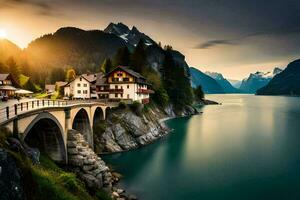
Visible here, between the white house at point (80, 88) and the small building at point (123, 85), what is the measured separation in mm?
9898

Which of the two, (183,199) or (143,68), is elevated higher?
(143,68)

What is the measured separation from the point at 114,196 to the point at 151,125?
1601 inches

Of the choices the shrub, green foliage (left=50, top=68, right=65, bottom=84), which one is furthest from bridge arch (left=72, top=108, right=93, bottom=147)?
green foliage (left=50, top=68, right=65, bottom=84)

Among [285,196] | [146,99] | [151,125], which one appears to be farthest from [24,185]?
[146,99]

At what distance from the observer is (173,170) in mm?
43688

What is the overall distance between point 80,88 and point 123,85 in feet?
65.1

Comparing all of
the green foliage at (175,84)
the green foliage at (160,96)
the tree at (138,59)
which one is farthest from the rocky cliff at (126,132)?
Answer: the green foliage at (175,84)

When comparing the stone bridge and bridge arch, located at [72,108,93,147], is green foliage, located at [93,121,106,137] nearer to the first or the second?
bridge arch, located at [72,108,93,147]

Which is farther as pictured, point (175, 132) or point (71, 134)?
point (175, 132)

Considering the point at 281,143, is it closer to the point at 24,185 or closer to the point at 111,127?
the point at 111,127

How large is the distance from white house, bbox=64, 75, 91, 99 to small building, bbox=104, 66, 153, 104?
9898mm

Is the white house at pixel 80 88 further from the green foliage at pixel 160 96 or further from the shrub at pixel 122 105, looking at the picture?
the shrub at pixel 122 105

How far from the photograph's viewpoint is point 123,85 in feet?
263

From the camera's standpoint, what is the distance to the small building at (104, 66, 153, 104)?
79.0 m
